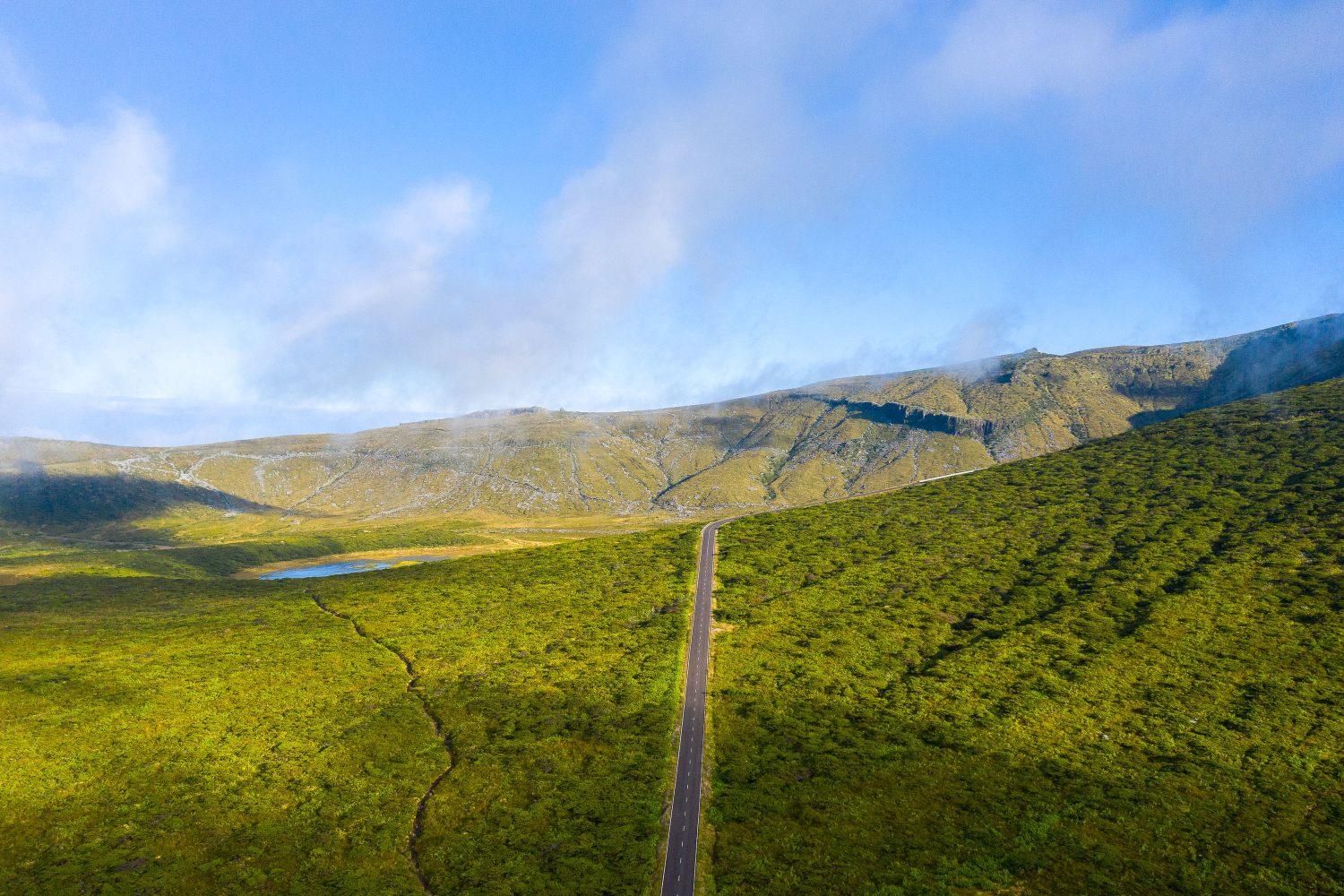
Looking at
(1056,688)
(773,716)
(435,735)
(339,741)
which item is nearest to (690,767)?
(773,716)

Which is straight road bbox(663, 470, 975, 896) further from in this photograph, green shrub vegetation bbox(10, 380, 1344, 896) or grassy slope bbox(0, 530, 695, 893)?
grassy slope bbox(0, 530, 695, 893)

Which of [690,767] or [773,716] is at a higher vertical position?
[773,716]

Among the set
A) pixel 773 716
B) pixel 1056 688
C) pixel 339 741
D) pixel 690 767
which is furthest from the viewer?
pixel 1056 688

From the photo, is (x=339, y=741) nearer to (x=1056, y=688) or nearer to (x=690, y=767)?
(x=690, y=767)

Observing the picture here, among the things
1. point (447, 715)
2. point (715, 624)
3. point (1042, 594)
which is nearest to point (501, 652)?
point (447, 715)

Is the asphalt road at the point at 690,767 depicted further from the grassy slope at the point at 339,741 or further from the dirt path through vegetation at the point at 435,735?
the dirt path through vegetation at the point at 435,735

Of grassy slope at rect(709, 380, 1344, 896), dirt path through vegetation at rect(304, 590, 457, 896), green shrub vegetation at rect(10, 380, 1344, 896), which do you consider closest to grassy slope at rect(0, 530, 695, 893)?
green shrub vegetation at rect(10, 380, 1344, 896)
